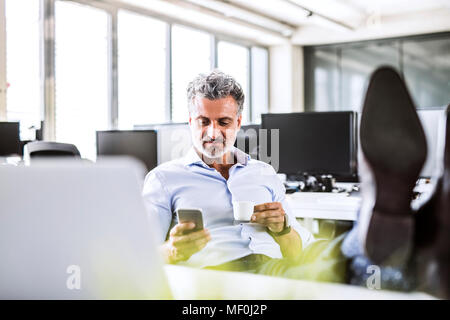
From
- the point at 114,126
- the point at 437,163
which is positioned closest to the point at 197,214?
the point at 437,163

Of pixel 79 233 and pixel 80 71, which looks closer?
pixel 79 233

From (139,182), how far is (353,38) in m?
6.66

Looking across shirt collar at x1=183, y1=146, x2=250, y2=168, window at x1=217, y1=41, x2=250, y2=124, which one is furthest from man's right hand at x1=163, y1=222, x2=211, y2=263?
window at x1=217, y1=41, x2=250, y2=124

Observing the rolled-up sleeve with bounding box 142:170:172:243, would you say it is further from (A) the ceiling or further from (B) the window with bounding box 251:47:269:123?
(B) the window with bounding box 251:47:269:123

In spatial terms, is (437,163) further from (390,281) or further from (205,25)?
(205,25)

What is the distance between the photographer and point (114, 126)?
4824 millimetres

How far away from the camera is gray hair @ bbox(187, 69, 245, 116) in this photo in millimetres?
1482

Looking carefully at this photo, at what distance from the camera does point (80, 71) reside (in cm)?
453

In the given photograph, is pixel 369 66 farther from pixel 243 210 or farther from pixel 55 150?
pixel 243 210

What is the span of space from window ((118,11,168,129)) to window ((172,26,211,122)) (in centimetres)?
18

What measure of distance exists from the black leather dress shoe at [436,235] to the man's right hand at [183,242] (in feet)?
1.93

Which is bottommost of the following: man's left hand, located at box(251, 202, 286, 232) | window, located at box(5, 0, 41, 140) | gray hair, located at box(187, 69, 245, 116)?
man's left hand, located at box(251, 202, 286, 232)

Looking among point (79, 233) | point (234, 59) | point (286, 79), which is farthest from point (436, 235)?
point (286, 79)

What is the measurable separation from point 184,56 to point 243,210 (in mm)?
4869
